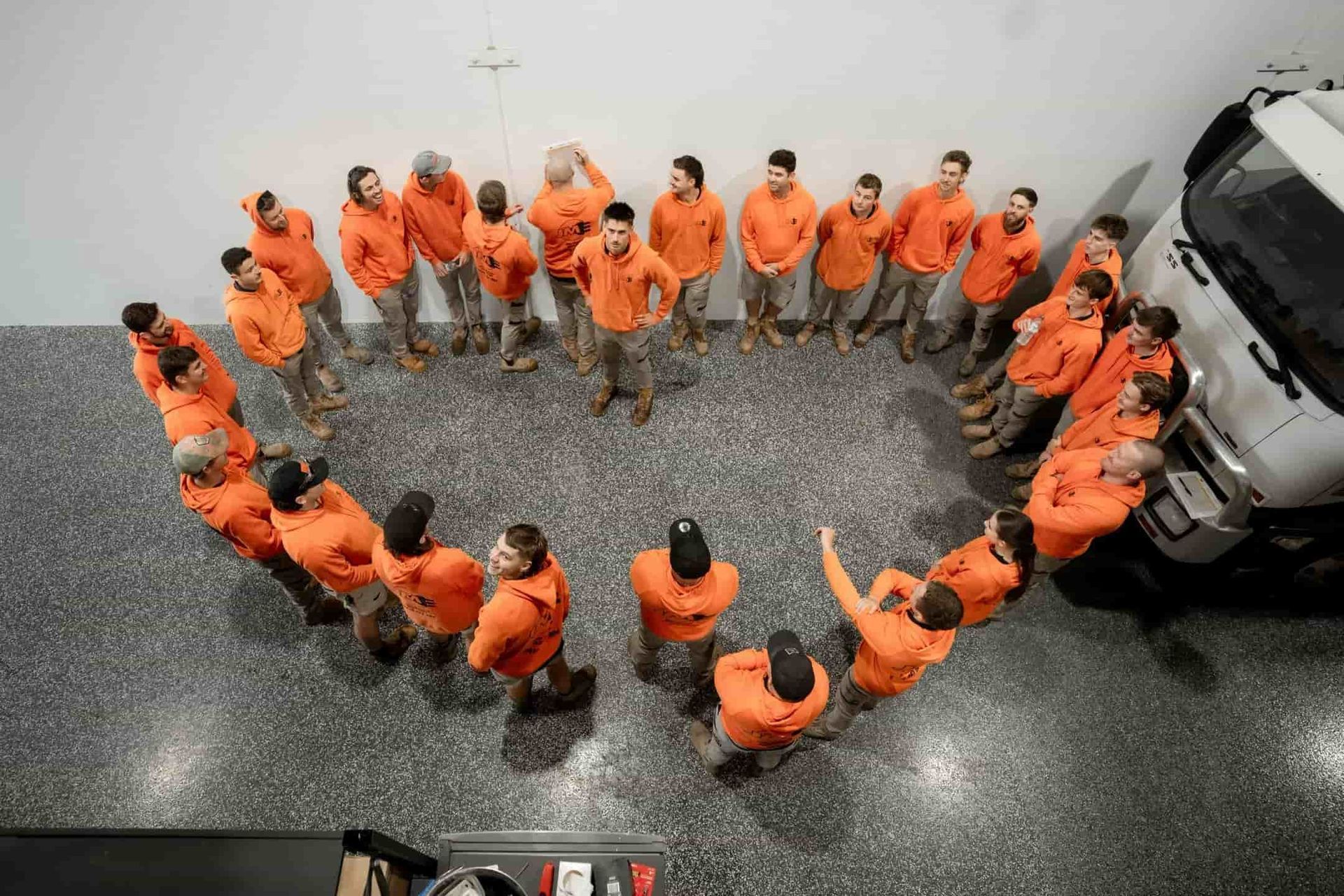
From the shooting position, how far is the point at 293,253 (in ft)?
13.2

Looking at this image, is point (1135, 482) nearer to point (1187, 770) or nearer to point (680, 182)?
point (1187, 770)

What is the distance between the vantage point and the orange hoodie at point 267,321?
367 cm

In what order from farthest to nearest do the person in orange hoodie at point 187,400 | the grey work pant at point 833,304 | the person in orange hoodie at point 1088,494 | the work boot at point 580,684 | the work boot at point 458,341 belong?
1. the work boot at point 458,341
2. the grey work pant at point 833,304
3. the work boot at point 580,684
4. the person in orange hoodie at point 187,400
5. the person in orange hoodie at point 1088,494

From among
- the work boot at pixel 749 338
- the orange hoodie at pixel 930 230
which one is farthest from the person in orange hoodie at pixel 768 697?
the orange hoodie at pixel 930 230

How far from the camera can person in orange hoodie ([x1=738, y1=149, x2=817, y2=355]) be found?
4.07 m

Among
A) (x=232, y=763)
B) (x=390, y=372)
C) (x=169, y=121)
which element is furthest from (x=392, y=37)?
(x=232, y=763)

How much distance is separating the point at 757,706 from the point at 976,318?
11.0ft

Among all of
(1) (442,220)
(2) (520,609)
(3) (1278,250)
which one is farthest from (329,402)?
(3) (1278,250)

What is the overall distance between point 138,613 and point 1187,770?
533 centimetres

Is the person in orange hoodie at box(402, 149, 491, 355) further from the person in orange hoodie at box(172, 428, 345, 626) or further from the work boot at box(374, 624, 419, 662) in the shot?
the work boot at box(374, 624, 419, 662)

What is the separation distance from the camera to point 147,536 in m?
3.97

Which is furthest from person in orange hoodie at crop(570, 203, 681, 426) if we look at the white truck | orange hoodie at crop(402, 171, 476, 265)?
the white truck

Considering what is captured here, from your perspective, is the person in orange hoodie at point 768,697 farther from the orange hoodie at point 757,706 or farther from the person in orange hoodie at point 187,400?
the person in orange hoodie at point 187,400

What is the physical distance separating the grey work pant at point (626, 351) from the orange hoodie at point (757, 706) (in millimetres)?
2040
